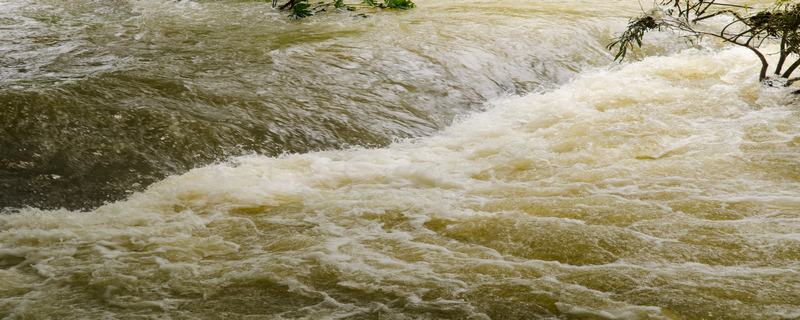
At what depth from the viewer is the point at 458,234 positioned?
3.76 m

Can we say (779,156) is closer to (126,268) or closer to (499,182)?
(499,182)

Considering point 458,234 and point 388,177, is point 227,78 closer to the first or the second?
point 388,177

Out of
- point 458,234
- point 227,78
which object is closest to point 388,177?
point 458,234

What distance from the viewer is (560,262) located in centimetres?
334

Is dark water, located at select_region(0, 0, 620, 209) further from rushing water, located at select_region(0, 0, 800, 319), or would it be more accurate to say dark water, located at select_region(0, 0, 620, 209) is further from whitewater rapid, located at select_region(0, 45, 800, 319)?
whitewater rapid, located at select_region(0, 45, 800, 319)

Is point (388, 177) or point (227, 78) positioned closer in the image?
point (388, 177)

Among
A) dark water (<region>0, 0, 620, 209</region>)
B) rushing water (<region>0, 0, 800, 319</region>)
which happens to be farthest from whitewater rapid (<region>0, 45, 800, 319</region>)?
dark water (<region>0, 0, 620, 209</region>)

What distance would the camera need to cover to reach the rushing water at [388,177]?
311 cm

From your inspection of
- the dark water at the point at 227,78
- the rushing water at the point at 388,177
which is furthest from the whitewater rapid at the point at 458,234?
the dark water at the point at 227,78

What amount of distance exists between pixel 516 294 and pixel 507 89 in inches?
161

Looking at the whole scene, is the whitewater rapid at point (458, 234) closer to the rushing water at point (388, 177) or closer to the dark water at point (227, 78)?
the rushing water at point (388, 177)

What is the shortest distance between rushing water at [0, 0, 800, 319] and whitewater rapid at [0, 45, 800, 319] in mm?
17

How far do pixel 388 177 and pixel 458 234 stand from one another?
1079 mm

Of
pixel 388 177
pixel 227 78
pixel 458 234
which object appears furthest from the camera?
pixel 227 78
